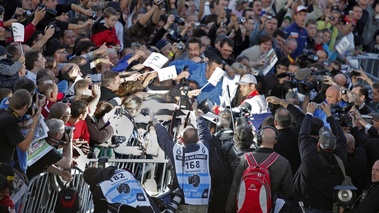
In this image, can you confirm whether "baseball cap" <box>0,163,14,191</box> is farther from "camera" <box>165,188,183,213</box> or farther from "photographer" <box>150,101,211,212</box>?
"photographer" <box>150,101,211,212</box>

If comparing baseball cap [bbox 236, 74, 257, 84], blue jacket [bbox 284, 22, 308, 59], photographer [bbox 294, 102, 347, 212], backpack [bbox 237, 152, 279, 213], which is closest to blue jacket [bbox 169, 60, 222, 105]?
baseball cap [bbox 236, 74, 257, 84]

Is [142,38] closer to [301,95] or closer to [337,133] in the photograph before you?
[301,95]

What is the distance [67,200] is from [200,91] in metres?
4.39

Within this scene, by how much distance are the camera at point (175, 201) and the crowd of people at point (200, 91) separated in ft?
0.29

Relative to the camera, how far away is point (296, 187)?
14320 mm

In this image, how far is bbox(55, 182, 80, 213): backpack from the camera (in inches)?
495

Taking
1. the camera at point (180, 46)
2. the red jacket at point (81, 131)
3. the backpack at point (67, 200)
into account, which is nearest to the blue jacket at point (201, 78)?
the camera at point (180, 46)

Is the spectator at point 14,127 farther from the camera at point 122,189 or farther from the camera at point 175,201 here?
the camera at point 175,201

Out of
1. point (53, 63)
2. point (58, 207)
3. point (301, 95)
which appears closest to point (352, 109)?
point (301, 95)

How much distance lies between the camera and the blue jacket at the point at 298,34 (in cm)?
2106

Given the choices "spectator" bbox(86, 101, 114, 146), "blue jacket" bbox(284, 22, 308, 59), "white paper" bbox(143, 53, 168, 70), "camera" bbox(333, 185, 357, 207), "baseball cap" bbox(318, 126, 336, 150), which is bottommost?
"blue jacket" bbox(284, 22, 308, 59)

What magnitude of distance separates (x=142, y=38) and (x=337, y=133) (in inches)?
228

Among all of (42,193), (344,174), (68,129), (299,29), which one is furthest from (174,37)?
(42,193)

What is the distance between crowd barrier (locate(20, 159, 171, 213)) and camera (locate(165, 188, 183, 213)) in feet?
1.77
